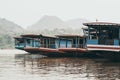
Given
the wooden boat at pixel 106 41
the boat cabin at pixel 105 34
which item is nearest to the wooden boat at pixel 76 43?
the boat cabin at pixel 105 34

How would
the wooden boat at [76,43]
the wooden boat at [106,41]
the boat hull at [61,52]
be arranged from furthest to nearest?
the boat hull at [61,52] < the wooden boat at [76,43] < the wooden boat at [106,41]

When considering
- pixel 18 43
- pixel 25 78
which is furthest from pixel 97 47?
pixel 18 43

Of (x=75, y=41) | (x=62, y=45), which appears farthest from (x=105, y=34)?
(x=62, y=45)

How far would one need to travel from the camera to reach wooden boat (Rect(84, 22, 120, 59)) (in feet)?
102

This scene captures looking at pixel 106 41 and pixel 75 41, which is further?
pixel 75 41

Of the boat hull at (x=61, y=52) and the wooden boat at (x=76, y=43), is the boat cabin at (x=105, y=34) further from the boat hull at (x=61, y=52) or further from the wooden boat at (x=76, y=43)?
the boat hull at (x=61, y=52)

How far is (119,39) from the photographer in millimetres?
31438

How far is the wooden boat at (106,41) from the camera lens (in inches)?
1224

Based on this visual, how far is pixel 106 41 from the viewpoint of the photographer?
104 feet

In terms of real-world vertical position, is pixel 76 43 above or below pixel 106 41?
below

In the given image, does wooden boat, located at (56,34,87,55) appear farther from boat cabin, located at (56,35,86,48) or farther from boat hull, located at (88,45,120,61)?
boat hull, located at (88,45,120,61)

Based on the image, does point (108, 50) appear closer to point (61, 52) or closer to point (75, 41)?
point (61, 52)

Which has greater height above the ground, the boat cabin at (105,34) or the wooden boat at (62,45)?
the boat cabin at (105,34)

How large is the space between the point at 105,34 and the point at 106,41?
5.92 feet
